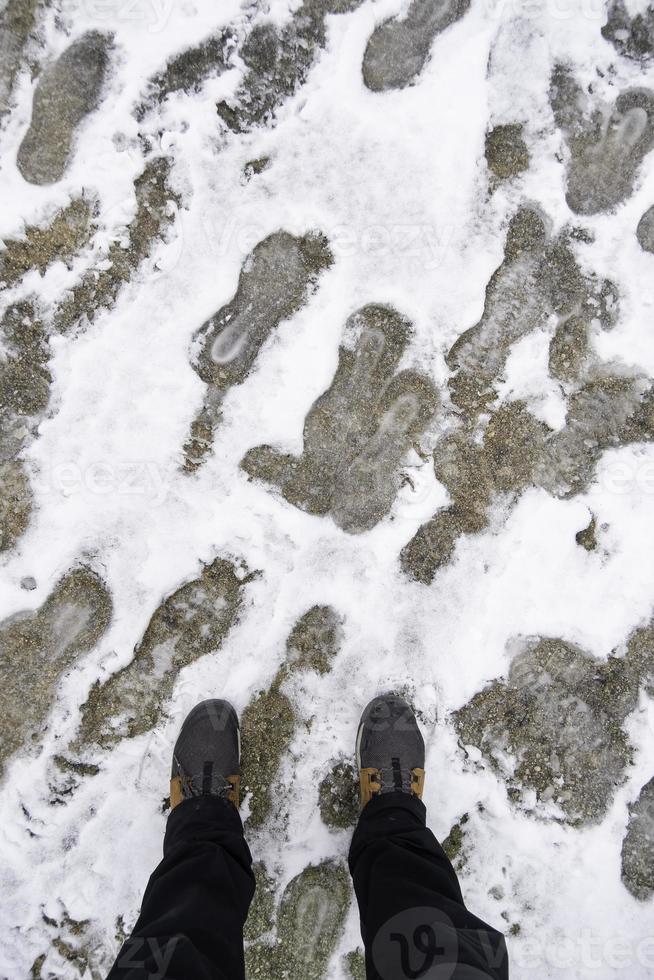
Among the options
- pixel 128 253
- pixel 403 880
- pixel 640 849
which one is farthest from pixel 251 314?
pixel 640 849

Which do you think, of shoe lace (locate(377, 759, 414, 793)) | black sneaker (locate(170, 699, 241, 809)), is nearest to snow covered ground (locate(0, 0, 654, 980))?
black sneaker (locate(170, 699, 241, 809))

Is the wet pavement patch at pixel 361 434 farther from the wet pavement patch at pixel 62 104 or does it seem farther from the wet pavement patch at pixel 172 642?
the wet pavement patch at pixel 62 104

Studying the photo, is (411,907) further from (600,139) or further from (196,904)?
(600,139)

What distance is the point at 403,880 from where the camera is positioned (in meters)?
2.45

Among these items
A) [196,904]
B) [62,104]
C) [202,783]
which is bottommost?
[196,904]

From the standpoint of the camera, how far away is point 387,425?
3.12 m

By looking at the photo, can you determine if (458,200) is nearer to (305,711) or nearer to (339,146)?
(339,146)

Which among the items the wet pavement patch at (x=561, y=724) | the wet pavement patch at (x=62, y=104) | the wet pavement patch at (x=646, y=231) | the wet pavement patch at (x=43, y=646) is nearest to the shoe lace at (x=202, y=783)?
the wet pavement patch at (x=43, y=646)

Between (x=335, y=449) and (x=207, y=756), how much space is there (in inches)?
67.3

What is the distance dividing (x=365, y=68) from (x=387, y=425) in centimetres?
186

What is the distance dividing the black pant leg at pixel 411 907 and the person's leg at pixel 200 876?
0.53m

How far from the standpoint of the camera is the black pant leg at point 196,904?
2.04m

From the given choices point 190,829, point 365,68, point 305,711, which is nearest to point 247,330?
point 365,68

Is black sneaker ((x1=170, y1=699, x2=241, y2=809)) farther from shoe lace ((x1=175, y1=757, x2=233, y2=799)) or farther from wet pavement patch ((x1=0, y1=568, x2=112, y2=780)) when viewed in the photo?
wet pavement patch ((x1=0, y1=568, x2=112, y2=780))
